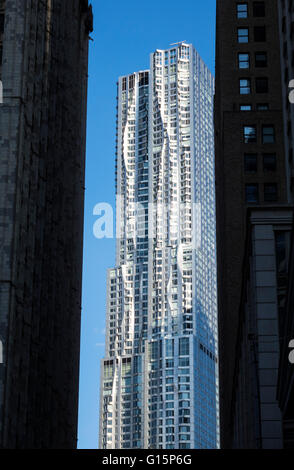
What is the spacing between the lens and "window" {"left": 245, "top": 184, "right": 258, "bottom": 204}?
92875 millimetres

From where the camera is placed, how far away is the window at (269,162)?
92500 mm

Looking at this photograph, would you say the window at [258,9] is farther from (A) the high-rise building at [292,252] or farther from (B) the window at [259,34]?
(A) the high-rise building at [292,252]

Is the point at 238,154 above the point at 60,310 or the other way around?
above

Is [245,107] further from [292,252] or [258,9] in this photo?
[292,252]

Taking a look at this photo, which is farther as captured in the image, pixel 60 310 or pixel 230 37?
pixel 230 37

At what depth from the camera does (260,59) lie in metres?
98.1

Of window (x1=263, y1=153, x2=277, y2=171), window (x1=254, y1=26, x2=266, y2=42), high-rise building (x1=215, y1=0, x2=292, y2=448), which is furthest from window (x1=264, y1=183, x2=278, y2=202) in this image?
window (x1=254, y1=26, x2=266, y2=42)

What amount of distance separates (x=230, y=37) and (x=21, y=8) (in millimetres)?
33367

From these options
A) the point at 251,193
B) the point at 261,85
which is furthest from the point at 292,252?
the point at 261,85

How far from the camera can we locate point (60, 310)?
8969 cm

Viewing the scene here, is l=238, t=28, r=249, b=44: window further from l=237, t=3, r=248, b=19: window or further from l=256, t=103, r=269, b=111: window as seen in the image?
l=256, t=103, r=269, b=111: window
